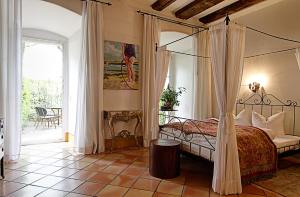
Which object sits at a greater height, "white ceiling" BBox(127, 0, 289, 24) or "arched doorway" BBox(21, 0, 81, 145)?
"white ceiling" BBox(127, 0, 289, 24)

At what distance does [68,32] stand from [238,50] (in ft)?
13.9

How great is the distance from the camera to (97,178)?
3.25 meters

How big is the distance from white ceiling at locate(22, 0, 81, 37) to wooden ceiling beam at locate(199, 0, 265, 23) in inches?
130

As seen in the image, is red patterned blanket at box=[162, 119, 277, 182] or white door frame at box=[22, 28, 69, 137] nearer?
red patterned blanket at box=[162, 119, 277, 182]

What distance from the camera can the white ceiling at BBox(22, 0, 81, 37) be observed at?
14.2 ft

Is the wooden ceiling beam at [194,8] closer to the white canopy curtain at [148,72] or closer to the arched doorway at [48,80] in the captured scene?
the white canopy curtain at [148,72]

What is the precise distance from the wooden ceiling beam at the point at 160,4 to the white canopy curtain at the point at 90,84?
4.38 ft

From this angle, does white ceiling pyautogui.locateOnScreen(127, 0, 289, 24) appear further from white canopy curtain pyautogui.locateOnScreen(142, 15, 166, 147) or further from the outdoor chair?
the outdoor chair

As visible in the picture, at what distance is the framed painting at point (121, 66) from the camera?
4.77 m

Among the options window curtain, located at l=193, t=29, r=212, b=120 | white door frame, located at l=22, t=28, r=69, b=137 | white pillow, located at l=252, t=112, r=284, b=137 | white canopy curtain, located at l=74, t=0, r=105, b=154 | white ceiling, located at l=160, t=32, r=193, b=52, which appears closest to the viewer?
white pillow, located at l=252, t=112, r=284, b=137

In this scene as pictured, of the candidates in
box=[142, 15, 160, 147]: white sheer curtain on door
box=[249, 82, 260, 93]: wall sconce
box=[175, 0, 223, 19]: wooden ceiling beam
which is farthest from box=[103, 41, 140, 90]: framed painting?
box=[249, 82, 260, 93]: wall sconce

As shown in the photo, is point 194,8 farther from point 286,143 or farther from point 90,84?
point 286,143

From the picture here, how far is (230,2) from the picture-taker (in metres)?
4.94

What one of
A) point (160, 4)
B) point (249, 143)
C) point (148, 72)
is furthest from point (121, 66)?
point (249, 143)
